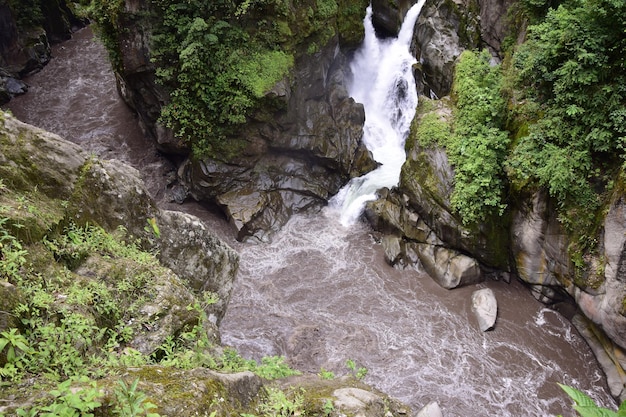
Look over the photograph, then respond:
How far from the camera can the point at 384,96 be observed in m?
18.0

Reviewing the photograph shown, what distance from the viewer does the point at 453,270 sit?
41.3ft

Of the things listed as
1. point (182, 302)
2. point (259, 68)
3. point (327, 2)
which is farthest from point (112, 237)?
point (327, 2)

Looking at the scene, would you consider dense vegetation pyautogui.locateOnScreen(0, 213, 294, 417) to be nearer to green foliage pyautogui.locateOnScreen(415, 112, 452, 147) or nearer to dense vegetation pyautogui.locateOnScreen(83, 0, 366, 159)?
dense vegetation pyautogui.locateOnScreen(83, 0, 366, 159)

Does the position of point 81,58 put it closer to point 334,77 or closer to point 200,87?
point 200,87

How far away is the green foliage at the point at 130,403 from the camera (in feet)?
8.41

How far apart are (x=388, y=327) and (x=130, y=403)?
393 inches

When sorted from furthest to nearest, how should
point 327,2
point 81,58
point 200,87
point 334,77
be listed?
1. point 81,58
2. point 334,77
3. point 327,2
4. point 200,87

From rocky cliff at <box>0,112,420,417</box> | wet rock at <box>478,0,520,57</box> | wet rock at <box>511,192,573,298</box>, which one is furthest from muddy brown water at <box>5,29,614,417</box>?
wet rock at <box>478,0,520,57</box>

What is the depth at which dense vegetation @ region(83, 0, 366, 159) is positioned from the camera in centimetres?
1311

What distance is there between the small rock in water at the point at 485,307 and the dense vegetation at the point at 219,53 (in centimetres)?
922

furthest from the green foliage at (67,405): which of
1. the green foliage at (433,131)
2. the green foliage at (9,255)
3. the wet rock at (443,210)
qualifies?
the green foliage at (433,131)

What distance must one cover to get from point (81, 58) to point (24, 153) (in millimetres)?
20050

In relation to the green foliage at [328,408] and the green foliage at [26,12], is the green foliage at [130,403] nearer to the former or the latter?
the green foliage at [328,408]

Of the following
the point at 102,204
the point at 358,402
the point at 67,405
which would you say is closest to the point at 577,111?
the point at 358,402
